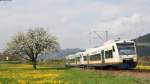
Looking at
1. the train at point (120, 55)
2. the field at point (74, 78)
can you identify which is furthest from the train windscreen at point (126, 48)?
the field at point (74, 78)

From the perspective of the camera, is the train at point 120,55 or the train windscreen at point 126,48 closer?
the train at point 120,55

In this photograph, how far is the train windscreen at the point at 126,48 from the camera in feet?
161

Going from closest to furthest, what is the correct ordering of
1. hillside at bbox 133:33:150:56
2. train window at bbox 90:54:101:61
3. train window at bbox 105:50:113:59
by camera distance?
train window at bbox 105:50:113:59 → train window at bbox 90:54:101:61 → hillside at bbox 133:33:150:56

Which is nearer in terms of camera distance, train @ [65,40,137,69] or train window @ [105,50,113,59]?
train @ [65,40,137,69]

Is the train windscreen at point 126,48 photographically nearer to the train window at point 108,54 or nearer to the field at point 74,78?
the train window at point 108,54

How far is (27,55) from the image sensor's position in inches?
3809

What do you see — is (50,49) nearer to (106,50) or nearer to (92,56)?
(92,56)

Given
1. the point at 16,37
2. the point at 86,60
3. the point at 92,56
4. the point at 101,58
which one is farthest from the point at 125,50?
the point at 16,37

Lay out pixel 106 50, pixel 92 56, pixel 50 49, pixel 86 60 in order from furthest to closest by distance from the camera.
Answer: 1. pixel 50 49
2. pixel 86 60
3. pixel 92 56
4. pixel 106 50

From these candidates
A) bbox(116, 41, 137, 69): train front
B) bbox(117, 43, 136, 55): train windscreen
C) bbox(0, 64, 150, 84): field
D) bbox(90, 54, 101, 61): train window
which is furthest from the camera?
bbox(90, 54, 101, 61): train window

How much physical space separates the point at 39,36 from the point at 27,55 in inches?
202

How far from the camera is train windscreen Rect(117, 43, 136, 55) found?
49.2m

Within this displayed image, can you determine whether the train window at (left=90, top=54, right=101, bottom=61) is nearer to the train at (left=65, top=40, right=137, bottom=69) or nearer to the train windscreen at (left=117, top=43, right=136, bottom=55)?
the train at (left=65, top=40, right=137, bottom=69)

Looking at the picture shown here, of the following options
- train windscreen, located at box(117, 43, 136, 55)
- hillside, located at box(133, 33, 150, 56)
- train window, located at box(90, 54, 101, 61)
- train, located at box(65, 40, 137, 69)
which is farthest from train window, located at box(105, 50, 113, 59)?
hillside, located at box(133, 33, 150, 56)
